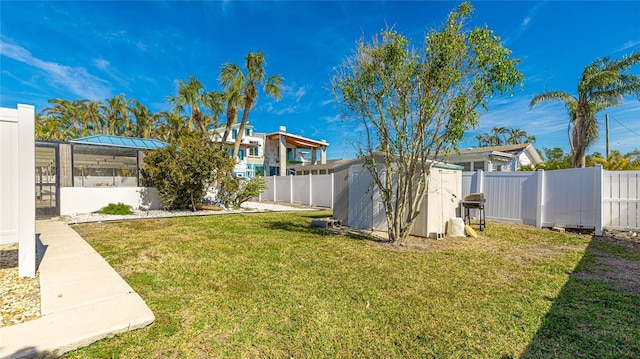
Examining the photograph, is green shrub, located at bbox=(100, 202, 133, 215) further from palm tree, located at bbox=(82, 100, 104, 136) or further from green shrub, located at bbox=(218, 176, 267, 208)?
palm tree, located at bbox=(82, 100, 104, 136)

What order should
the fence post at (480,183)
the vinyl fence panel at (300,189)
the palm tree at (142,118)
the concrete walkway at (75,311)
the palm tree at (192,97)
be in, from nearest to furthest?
the concrete walkway at (75,311) → the fence post at (480,183) → the palm tree at (192,97) → the vinyl fence panel at (300,189) → the palm tree at (142,118)

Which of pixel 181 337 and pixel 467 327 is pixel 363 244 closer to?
pixel 467 327

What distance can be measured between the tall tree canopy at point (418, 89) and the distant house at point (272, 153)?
69.6ft

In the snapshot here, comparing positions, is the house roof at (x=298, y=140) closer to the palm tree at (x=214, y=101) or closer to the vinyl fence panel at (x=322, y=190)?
the palm tree at (x=214, y=101)

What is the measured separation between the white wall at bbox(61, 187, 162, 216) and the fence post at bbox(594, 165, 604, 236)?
55.9 feet

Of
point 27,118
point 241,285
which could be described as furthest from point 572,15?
point 27,118

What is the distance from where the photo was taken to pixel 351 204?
9.36m

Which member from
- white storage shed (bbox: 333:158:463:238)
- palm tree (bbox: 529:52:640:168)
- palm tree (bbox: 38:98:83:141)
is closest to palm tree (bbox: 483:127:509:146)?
palm tree (bbox: 529:52:640:168)

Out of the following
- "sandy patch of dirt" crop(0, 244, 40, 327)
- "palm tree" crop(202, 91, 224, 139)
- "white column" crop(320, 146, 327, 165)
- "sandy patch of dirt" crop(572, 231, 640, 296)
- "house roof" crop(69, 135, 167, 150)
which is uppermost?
"palm tree" crop(202, 91, 224, 139)

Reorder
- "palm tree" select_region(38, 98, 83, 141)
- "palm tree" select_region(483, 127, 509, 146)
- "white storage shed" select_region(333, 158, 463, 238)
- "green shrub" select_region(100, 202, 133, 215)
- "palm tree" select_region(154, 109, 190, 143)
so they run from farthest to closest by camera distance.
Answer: "palm tree" select_region(483, 127, 509, 146) < "palm tree" select_region(154, 109, 190, 143) < "palm tree" select_region(38, 98, 83, 141) < "green shrub" select_region(100, 202, 133, 215) < "white storage shed" select_region(333, 158, 463, 238)

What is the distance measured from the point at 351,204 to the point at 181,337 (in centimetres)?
718

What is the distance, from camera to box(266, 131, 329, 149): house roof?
27.7 metres

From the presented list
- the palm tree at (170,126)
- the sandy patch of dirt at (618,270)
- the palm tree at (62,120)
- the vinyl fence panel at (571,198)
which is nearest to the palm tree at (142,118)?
the palm tree at (170,126)

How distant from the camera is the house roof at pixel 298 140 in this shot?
27.7 meters
